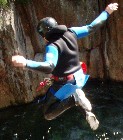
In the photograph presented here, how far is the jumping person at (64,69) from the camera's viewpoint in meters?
6.57

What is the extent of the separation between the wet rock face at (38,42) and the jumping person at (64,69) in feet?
13.4

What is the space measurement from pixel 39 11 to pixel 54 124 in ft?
12.2

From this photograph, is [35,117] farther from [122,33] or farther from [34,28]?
[122,33]

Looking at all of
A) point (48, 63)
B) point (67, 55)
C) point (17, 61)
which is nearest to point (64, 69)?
point (67, 55)

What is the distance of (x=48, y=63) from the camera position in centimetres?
597

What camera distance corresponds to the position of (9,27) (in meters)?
10.6

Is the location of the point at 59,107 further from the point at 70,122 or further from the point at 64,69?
the point at 70,122

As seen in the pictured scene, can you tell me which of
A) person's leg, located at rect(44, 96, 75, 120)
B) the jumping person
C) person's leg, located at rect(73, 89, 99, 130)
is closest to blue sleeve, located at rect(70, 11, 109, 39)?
the jumping person

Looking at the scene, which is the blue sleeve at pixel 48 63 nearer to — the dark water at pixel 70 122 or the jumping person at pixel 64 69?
the jumping person at pixel 64 69

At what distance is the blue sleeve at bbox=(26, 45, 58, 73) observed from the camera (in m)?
5.84

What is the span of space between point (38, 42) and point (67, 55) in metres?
5.56

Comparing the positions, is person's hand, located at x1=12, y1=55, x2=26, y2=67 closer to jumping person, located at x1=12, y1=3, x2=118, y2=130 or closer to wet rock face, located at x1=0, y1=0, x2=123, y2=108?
jumping person, located at x1=12, y1=3, x2=118, y2=130

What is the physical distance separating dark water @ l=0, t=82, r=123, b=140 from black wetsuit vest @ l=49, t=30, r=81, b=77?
3841mm

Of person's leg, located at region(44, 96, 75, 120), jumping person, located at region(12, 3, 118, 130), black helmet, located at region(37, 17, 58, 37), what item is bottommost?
person's leg, located at region(44, 96, 75, 120)
